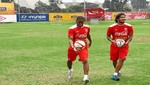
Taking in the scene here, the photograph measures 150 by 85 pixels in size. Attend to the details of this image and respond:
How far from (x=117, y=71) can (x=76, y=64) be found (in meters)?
3.20

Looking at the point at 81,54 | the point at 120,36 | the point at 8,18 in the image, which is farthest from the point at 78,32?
the point at 8,18

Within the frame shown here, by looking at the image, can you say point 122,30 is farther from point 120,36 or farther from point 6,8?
point 6,8

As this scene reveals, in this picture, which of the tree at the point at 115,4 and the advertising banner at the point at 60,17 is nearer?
the advertising banner at the point at 60,17

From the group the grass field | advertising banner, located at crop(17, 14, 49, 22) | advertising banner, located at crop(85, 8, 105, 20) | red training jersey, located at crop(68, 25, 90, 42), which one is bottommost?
advertising banner, located at crop(17, 14, 49, 22)

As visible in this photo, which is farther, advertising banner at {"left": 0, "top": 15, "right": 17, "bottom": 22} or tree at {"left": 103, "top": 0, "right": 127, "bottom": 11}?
tree at {"left": 103, "top": 0, "right": 127, "bottom": 11}

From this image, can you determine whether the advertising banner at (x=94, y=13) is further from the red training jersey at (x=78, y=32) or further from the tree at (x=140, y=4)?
the tree at (x=140, y=4)

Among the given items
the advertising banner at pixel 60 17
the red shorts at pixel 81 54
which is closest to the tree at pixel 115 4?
the advertising banner at pixel 60 17

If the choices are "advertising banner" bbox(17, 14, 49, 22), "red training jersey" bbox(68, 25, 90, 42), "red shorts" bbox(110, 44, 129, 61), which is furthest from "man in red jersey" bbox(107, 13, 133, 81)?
"advertising banner" bbox(17, 14, 49, 22)

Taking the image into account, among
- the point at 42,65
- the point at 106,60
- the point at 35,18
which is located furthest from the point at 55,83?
the point at 35,18

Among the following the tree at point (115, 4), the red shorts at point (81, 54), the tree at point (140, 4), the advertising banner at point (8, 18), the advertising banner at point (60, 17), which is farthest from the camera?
the tree at point (140, 4)

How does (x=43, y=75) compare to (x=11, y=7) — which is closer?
(x=43, y=75)

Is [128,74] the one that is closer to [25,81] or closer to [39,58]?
[25,81]

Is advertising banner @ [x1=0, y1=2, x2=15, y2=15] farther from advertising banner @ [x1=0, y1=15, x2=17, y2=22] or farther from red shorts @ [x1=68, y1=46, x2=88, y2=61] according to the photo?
red shorts @ [x1=68, y1=46, x2=88, y2=61]

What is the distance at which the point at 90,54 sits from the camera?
597 inches
